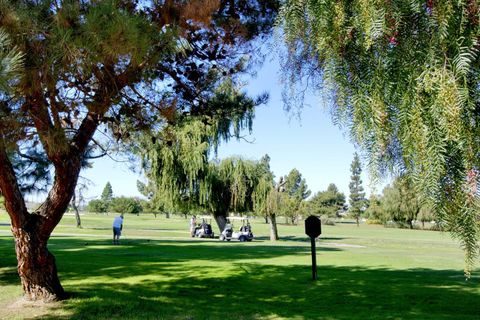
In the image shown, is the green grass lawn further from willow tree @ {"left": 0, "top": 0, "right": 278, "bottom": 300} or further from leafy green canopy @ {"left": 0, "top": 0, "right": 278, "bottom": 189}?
leafy green canopy @ {"left": 0, "top": 0, "right": 278, "bottom": 189}

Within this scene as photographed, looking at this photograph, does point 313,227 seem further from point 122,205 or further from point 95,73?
point 122,205

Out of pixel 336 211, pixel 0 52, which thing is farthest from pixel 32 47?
pixel 336 211

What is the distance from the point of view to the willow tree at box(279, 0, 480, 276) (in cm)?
210

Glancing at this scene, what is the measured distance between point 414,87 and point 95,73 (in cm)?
428

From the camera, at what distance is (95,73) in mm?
5551

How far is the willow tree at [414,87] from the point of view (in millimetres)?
2098

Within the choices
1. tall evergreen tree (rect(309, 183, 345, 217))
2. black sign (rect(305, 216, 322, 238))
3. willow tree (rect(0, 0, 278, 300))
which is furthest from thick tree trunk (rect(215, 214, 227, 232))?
tall evergreen tree (rect(309, 183, 345, 217))

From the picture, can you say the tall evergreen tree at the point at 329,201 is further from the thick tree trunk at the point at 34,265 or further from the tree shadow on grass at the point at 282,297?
the thick tree trunk at the point at 34,265

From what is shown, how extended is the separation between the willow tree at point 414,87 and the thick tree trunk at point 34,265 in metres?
6.53

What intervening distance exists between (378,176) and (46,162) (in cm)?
1025

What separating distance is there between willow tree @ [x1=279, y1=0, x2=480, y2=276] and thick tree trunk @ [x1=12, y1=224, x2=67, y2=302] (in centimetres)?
653

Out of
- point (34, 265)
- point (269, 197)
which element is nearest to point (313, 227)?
point (34, 265)

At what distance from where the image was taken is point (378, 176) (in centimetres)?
235

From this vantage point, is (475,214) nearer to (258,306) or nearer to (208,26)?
(208,26)
